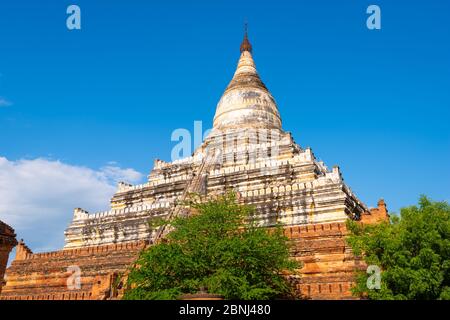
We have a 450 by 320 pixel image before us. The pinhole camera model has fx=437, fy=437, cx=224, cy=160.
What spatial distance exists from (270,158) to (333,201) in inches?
440

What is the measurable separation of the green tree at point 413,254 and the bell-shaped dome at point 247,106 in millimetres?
29329

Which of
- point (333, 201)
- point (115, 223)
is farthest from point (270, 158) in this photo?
point (115, 223)

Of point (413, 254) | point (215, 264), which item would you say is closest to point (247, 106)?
point (215, 264)

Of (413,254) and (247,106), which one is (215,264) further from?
(247,106)

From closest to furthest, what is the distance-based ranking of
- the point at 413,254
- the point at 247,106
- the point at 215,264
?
the point at 413,254 < the point at 215,264 < the point at 247,106

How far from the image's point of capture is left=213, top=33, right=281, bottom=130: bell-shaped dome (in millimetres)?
48312

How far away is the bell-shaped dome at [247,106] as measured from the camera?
4831 centimetres

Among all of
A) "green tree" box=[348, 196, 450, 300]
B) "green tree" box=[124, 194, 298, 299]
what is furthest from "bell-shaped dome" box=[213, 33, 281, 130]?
"green tree" box=[348, 196, 450, 300]

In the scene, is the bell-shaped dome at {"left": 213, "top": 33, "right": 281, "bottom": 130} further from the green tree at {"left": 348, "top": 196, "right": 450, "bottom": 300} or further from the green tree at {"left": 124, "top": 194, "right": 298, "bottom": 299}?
the green tree at {"left": 348, "top": 196, "right": 450, "bottom": 300}

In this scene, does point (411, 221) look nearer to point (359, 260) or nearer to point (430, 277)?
point (430, 277)

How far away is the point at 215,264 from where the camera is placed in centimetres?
1850

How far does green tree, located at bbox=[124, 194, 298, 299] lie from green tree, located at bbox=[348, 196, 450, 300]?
12.2 ft

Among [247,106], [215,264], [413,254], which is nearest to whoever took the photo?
[413,254]

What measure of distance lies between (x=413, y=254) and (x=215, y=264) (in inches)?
317
